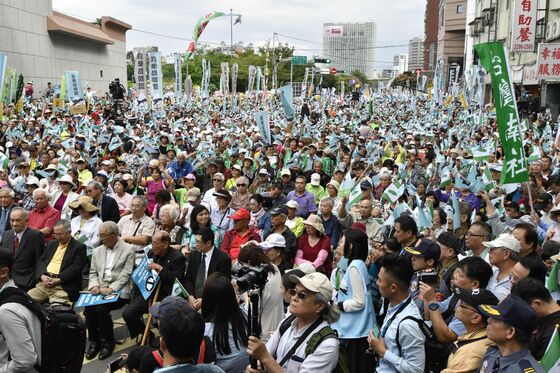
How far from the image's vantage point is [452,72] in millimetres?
37406

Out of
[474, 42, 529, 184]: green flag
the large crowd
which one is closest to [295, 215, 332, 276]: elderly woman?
the large crowd

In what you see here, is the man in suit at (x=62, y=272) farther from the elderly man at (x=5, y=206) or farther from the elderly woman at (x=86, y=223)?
the elderly man at (x=5, y=206)

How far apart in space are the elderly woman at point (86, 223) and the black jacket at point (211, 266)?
6.44ft

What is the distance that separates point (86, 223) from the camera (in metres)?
7.29

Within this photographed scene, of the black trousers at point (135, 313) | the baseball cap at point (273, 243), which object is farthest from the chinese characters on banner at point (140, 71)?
the baseball cap at point (273, 243)

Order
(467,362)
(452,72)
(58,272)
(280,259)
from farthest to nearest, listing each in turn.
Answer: (452,72), (58,272), (280,259), (467,362)

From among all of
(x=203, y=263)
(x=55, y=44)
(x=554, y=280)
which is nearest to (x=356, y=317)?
(x=554, y=280)

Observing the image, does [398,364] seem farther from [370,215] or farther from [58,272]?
[58,272]

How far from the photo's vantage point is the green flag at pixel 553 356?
10.2ft

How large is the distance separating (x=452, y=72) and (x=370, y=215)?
32997mm

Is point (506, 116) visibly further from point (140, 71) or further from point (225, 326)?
point (140, 71)

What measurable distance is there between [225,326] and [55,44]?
1707 inches

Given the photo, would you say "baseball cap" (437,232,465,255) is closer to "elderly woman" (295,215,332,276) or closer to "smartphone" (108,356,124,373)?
"elderly woman" (295,215,332,276)

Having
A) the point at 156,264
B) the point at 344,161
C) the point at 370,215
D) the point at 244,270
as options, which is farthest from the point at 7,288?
the point at 344,161
